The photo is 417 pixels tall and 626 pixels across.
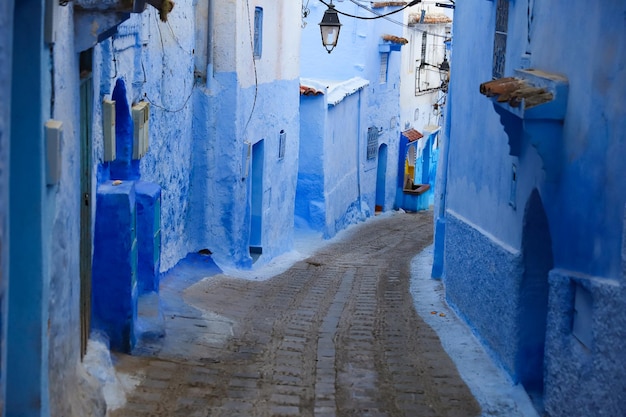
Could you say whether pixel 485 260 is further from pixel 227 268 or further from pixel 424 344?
pixel 227 268

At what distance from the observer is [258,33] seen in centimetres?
1435

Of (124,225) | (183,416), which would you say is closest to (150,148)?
(124,225)

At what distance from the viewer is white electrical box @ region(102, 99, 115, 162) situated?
7.77 meters

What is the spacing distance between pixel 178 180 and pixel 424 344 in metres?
4.07

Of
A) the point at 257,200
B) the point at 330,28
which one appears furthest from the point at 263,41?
the point at 257,200

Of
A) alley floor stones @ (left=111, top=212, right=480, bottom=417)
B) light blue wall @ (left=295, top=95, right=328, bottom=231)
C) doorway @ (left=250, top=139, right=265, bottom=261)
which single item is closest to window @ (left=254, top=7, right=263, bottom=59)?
doorway @ (left=250, top=139, right=265, bottom=261)

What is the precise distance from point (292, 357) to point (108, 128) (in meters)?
2.72

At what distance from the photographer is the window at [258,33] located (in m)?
14.1

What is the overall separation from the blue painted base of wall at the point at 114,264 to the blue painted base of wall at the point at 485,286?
343 centimetres

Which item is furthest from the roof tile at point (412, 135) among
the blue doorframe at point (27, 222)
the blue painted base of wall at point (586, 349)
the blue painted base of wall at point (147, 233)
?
the blue doorframe at point (27, 222)

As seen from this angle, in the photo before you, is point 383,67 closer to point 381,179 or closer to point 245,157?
point 381,179

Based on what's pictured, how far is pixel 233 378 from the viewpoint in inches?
301

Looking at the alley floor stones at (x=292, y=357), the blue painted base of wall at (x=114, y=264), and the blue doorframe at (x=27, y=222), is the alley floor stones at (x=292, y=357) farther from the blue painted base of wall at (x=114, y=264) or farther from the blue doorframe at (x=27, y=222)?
the blue doorframe at (x=27, y=222)

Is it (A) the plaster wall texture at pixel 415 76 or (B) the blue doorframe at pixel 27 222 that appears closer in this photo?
(B) the blue doorframe at pixel 27 222
